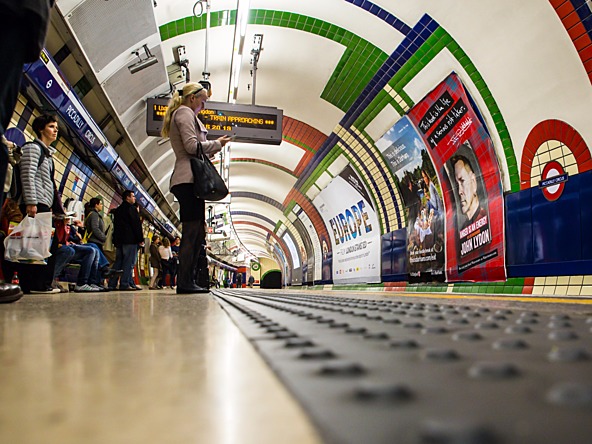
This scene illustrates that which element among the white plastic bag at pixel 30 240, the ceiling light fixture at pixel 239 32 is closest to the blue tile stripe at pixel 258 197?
the ceiling light fixture at pixel 239 32

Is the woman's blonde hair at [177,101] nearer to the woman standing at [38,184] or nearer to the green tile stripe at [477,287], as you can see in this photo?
the woman standing at [38,184]

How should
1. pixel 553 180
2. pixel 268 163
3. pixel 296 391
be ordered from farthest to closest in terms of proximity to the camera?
pixel 268 163, pixel 553 180, pixel 296 391

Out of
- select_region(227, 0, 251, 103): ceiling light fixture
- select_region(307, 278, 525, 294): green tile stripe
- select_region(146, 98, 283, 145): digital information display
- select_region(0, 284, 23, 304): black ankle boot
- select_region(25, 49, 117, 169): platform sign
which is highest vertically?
select_region(227, 0, 251, 103): ceiling light fixture

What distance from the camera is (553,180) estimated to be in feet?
17.8

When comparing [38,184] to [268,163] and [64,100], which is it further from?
[268,163]

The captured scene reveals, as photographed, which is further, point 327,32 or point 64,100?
point 327,32

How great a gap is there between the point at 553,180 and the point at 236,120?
5.34 m

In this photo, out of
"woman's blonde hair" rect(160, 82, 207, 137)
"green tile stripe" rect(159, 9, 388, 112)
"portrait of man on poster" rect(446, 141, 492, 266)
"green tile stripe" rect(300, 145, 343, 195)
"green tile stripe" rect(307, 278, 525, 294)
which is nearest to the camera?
"woman's blonde hair" rect(160, 82, 207, 137)

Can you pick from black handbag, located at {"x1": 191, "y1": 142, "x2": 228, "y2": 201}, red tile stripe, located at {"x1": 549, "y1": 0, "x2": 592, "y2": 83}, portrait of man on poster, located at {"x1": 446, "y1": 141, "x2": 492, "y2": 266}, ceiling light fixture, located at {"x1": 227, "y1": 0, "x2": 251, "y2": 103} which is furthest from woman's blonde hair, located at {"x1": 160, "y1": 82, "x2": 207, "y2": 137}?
portrait of man on poster, located at {"x1": 446, "y1": 141, "x2": 492, "y2": 266}

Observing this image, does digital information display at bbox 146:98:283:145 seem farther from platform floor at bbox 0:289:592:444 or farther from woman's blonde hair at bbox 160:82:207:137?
platform floor at bbox 0:289:592:444

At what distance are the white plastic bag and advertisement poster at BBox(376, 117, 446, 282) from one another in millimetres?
5923

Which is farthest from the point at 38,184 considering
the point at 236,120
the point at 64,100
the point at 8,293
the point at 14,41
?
the point at 236,120

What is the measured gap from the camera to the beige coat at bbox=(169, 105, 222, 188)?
4.06 m

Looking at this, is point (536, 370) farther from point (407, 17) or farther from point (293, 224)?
point (293, 224)
